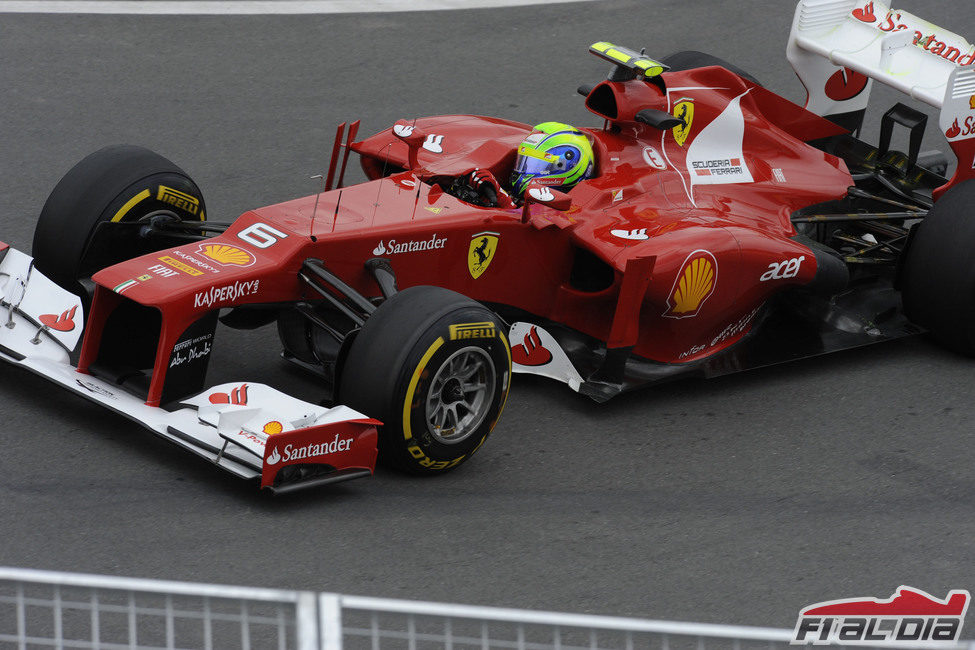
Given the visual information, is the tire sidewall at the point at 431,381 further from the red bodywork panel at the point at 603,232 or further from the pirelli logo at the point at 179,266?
the pirelli logo at the point at 179,266

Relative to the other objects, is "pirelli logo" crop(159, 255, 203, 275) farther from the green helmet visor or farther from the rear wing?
the rear wing

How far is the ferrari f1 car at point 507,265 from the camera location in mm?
4934

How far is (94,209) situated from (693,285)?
8.79 feet

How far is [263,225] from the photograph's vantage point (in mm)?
5402

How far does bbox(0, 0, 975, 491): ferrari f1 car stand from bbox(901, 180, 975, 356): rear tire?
0.04 ft

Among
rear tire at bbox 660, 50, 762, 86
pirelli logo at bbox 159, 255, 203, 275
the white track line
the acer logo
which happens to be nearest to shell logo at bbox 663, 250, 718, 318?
the acer logo

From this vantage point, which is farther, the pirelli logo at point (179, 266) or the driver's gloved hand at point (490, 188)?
the driver's gloved hand at point (490, 188)

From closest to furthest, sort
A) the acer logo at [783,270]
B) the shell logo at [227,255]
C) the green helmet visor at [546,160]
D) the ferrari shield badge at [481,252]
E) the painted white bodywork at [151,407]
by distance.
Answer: the painted white bodywork at [151,407], the shell logo at [227,255], the ferrari shield badge at [481,252], the acer logo at [783,270], the green helmet visor at [546,160]

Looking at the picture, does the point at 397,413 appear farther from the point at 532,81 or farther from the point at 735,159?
the point at 532,81

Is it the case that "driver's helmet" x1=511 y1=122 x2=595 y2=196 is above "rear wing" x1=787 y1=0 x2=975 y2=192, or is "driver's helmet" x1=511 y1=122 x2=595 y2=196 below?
below

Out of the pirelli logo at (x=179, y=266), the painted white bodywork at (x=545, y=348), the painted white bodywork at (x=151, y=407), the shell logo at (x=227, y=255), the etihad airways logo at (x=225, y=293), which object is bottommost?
the painted white bodywork at (x=545, y=348)

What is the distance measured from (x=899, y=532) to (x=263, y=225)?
9.10 ft

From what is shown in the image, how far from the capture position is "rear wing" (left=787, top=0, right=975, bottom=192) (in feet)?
21.7

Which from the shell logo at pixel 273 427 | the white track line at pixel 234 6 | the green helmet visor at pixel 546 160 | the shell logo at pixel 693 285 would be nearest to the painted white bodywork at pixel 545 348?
the shell logo at pixel 693 285
